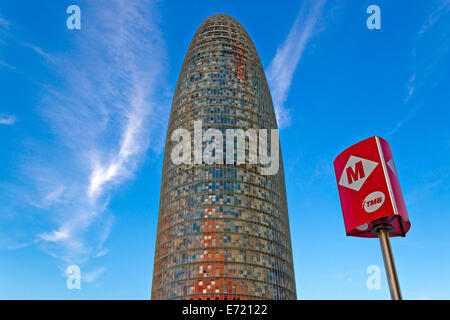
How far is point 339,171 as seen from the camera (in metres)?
16.6

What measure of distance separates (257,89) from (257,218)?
4658 centimetres

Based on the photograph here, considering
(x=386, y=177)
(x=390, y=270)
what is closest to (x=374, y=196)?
(x=386, y=177)

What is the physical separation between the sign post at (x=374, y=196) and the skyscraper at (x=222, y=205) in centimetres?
8219

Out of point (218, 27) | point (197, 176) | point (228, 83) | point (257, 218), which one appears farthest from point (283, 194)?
point (218, 27)

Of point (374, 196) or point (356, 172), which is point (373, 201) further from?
point (356, 172)

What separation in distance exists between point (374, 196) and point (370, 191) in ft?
1.00

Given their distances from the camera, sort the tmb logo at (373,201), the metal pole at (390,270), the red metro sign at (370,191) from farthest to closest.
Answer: the tmb logo at (373,201), the red metro sign at (370,191), the metal pole at (390,270)

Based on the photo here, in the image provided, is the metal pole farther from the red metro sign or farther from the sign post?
the red metro sign

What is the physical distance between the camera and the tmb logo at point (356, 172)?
15.3 meters

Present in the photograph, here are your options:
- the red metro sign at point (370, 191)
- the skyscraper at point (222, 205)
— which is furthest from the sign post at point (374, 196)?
the skyscraper at point (222, 205)

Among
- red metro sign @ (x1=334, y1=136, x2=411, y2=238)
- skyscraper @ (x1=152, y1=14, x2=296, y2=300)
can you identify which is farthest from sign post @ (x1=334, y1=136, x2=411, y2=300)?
skyscraper @ (x1=152, y1=14, x2=296, y2=300)

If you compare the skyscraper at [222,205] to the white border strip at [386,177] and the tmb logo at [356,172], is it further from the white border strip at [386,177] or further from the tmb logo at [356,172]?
the white border strip at [386,177]
